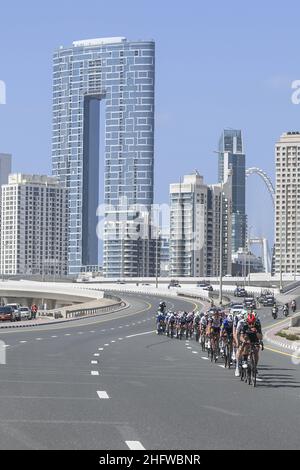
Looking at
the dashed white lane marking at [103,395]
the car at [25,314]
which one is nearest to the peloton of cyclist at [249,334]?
the dashed white lane marking at [103,395]

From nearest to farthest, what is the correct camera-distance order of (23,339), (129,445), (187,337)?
(129,445) → (23,339) → (187,337)

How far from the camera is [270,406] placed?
2020 centimetres

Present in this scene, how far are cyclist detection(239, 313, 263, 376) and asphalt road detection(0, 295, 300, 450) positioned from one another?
788 millimetres

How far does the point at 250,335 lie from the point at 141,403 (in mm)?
5424

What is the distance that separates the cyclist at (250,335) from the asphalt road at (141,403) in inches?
31.0

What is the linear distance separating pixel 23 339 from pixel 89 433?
34.2 meters

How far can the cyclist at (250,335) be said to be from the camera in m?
25.0

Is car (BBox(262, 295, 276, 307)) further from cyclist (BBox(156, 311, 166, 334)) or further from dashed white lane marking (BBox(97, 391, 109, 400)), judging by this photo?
dashed white lane marking (BBox(97, 391, 109, 400))

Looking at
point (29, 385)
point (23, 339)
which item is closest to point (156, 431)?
point (29, 385)

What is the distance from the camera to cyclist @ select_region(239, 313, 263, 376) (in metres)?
25.0

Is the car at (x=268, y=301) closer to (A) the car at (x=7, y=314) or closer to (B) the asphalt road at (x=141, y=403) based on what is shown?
(A) the car at (x=7, y=314)

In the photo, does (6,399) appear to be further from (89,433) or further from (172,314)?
(172,314)

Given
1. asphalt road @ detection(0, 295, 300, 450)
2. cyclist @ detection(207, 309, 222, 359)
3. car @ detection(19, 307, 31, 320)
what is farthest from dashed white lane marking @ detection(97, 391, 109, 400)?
car @ detection(19, 307, 31, 320)

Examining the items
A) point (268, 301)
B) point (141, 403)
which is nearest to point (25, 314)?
point (268, 301)
